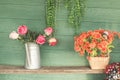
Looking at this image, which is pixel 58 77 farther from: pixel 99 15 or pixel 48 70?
pixel 99 15

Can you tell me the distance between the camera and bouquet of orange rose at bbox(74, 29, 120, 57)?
1.81 m

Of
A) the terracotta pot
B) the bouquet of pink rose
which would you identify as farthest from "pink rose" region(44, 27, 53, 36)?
the terracotta pot

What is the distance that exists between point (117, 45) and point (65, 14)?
52 cm

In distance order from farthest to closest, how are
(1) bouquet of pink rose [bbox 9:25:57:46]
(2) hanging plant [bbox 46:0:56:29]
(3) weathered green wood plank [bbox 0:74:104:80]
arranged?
1. (3) weathered green wood plank [bbox 0:74:104:80]
2. (2) hanging plant [bbox 46:0:56:29]
3. (1) bouquet of pink rose [bbox 9:25:57:46]

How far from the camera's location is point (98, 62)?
1.86 metres

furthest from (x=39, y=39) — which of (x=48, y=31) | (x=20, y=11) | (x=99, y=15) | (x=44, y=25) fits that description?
(x=99, y=15)

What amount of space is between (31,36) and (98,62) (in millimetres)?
554

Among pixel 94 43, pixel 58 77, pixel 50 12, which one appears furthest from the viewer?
pixel 58 77

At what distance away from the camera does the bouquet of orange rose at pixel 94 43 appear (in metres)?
1.81

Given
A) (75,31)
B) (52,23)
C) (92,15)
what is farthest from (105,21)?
(52,23)

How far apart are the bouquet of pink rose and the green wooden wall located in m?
0.13

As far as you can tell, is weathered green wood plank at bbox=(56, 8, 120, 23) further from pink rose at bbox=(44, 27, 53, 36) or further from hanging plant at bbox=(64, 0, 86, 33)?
pink rose at bbox=(44, 27, 53, 36)

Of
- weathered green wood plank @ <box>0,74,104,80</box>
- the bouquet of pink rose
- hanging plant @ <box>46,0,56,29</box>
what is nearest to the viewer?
the bouquet of pink rose

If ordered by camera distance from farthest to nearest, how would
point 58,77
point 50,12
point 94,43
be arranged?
point 58,77
point 50,12
point 94,43
